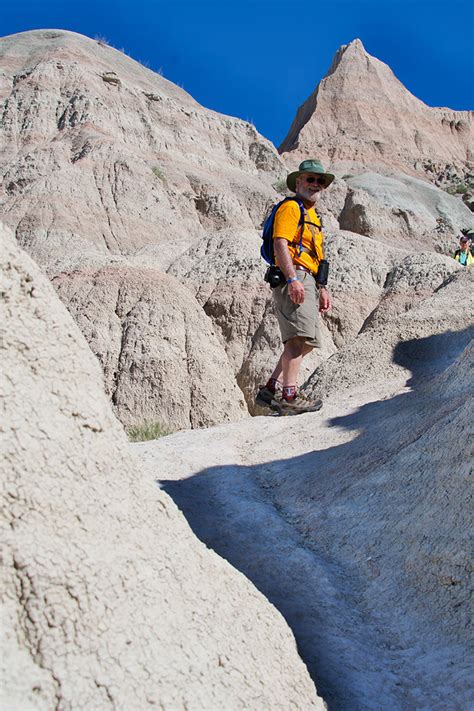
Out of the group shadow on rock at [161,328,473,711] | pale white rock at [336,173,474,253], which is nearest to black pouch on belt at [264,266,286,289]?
shadow on rock at [161,328,473,711]

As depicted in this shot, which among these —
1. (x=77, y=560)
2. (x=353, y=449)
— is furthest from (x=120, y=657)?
(x=353, y=449)

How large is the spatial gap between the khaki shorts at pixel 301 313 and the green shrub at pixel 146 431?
Result: 6.48ft

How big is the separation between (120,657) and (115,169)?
17.8 m

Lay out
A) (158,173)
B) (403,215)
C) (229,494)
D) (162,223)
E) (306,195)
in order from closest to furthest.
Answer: (229,494) < (306,195) < (162,223) < (158,173) < (403,215)

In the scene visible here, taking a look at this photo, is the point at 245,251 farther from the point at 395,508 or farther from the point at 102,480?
the point at 102,480

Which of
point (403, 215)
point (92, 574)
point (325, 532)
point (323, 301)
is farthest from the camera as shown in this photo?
point (403, 215)

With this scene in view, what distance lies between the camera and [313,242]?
645 cm

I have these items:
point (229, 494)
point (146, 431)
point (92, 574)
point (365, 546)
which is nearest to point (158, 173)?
point (146, 431)

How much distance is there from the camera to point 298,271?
6336mm

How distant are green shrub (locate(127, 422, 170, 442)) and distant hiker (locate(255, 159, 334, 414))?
5.63 feet

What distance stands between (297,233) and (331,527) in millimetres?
A: 3005

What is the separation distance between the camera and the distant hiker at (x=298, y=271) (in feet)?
20.5

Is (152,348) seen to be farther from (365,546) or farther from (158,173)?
(158,173)

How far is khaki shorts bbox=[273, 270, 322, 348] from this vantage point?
6.27m
